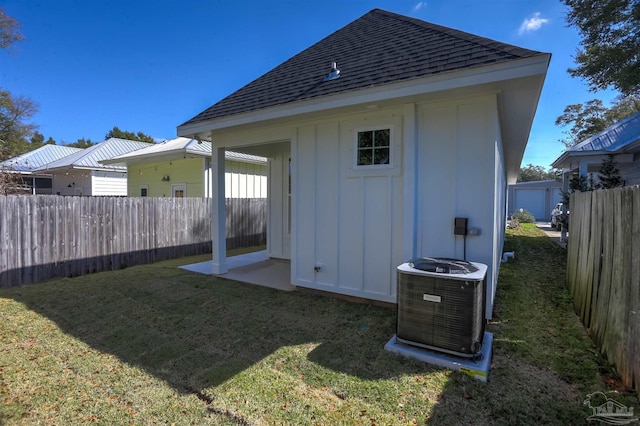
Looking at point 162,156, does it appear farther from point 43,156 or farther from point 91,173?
point 43,156

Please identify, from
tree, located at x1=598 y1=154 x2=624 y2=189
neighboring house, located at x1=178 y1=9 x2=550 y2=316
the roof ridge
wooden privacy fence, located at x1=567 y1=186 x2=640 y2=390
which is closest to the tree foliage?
tree, located at x1=598 y1=154 x2=624 y2=189

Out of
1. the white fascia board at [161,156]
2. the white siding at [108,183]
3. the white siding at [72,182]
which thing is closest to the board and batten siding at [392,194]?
the white fascia board at [161,156]

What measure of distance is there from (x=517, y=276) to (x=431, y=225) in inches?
147

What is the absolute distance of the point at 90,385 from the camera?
259cm

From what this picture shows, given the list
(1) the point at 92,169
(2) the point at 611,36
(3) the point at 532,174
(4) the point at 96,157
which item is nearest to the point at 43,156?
(4) the point at 96,157

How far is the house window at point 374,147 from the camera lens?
4352mm

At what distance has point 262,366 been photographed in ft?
9.53

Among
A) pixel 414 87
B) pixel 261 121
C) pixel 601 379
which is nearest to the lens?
pixel 601 379

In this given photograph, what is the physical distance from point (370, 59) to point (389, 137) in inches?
58.1

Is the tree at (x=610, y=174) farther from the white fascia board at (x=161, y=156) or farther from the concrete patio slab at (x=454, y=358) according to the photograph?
the white fascia board at (x=161, y=156)

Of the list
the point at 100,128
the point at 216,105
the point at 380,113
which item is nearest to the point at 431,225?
the point at 380,113

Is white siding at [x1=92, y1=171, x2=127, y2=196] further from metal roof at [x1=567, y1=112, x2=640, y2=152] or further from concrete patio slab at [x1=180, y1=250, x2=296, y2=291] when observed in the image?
metal roof at [x1=567, y1=112, x2=640, y2=152]

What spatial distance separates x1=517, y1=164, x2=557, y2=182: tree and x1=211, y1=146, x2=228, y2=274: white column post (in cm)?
5414

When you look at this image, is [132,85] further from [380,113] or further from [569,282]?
[569,282]
